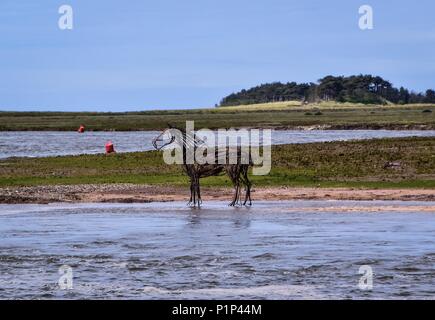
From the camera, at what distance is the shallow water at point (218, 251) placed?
15445 mm

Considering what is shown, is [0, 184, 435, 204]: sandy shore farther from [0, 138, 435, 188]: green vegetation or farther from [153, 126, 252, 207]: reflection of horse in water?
[153, 126, 252, 207]: reflection of horse in water

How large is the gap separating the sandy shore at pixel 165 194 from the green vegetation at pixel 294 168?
5.98 ft

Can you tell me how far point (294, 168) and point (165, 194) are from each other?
326 inches

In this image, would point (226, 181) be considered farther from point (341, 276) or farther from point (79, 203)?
point (341, 276)

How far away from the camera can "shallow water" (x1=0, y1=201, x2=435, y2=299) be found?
50.7 feet

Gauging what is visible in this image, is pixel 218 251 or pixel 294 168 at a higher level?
pixel 294 168

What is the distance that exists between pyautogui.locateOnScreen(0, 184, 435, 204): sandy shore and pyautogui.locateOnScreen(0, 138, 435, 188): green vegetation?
5.98 feet

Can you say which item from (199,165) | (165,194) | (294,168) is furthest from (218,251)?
(294,168)

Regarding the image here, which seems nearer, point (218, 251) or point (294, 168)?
point (218, 251)

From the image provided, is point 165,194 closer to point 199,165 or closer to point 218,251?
point 199,165

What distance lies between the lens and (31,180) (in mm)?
38719

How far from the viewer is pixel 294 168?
1594 inches

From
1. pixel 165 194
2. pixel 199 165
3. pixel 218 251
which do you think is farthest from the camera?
pixel 165 194
